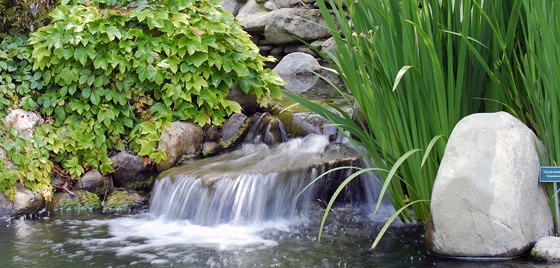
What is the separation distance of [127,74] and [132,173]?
3.33 ft

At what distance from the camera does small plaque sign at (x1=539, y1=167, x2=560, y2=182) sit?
4.51 metres

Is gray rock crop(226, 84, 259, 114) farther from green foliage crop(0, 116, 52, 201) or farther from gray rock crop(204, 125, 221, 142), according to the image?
green foliage crop(0, 116, 52, 201)

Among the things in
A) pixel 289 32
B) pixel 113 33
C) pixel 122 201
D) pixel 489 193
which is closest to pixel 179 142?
pixel 122 201

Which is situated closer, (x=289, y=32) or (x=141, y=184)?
(x=141, y=184)

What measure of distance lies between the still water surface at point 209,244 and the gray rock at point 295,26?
5.51 m

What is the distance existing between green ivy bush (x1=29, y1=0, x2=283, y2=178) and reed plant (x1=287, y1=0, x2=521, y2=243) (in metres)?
2.57

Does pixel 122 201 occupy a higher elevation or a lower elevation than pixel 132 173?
lower

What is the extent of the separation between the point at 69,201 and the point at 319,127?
2.53 m

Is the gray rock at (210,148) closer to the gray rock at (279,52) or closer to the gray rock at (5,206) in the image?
the gray rock at (5,206)

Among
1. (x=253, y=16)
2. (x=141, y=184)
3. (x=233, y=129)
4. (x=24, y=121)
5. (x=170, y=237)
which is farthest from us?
(x=253, y=16)

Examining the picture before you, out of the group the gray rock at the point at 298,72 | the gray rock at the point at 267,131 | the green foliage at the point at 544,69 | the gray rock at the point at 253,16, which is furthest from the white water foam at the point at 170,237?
the gray rock at the point at 253,16

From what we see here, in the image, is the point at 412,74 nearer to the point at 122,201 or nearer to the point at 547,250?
the point at 547,250

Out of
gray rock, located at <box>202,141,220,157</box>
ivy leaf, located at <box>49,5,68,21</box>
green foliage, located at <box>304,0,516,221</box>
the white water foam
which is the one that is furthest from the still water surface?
ivy leaf, located at <box>49,5,68,21</box>

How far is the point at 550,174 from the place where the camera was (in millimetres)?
4539
